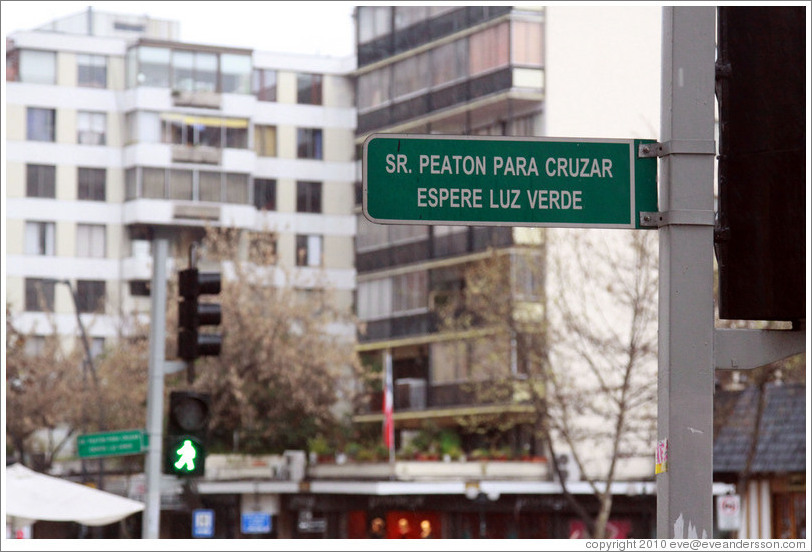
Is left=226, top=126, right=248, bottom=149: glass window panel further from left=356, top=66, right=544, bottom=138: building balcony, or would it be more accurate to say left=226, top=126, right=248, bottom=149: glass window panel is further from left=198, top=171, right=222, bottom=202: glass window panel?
left=356, top=66, right=544, bottom=138: building balcony

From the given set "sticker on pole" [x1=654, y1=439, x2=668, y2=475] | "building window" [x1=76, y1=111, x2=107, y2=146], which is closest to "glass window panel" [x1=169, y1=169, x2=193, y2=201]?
"building window" [x1=76, y1=111, x2=107, y2=146]

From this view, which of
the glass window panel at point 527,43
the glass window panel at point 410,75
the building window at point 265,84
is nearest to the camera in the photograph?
the glass window panel at point 527,43

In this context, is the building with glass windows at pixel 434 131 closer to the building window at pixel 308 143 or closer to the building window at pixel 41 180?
the building window at pixel 308 143

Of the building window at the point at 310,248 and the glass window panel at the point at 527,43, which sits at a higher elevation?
the glass window panel at the point at 527,43

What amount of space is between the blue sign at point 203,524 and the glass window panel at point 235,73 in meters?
23.6

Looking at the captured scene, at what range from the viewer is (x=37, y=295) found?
63.2 metres

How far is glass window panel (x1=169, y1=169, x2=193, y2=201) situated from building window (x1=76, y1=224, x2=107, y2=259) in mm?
3748

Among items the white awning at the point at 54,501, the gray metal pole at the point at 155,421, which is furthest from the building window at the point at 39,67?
the gray metal pole at the point at 155,421

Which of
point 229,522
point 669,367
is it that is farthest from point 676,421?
point 229,522

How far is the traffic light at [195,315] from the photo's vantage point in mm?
14086

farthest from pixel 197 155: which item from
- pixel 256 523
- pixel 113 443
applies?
pixel 113 443

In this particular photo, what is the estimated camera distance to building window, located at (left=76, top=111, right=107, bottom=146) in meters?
64.7

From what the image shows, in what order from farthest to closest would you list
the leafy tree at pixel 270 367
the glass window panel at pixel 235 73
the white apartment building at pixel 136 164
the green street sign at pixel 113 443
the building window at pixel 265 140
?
the building window at pixel 265 140 → the glass window panel at pixel 235 73 → the white apartment building at pixel 136 164 → the leafy tree at pixel 270 367 → the green street sign at pixel 113 443

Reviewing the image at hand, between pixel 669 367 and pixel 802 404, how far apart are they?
127ft
